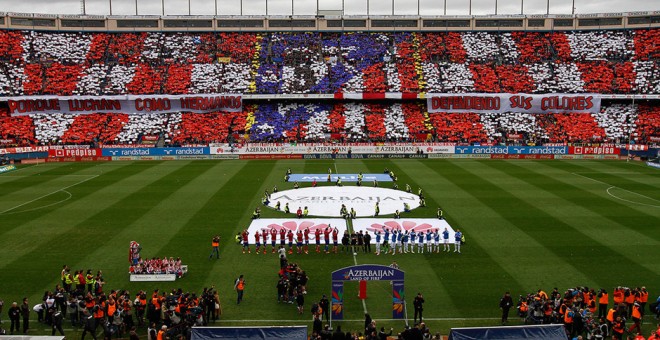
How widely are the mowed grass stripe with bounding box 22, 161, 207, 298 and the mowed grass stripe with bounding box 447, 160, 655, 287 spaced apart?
20771mm

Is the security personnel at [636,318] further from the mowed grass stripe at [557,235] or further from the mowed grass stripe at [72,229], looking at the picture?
the mowed grass stripe at [72,229]

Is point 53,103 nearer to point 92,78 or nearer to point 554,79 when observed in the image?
point 92,78

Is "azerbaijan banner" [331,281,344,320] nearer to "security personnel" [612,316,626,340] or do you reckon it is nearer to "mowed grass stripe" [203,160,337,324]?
"mowed grass stripe" [203,160,337,324]

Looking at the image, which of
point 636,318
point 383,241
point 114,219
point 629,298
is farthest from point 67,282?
point 629,298

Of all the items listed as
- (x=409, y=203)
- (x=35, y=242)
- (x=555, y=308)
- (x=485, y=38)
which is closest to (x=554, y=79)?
(x=485, y=38)

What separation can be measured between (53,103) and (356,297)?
191 feet

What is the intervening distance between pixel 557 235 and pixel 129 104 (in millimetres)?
55102

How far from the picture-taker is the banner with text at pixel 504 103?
69.1 meters

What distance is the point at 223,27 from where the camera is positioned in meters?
81.2

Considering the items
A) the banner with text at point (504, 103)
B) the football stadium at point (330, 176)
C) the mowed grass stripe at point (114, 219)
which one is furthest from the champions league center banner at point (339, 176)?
the banner with text at point (504, 103)

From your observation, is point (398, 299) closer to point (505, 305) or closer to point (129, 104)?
point (505, 305)

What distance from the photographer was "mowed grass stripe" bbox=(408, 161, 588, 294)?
23203 mm

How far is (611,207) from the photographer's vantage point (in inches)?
1430

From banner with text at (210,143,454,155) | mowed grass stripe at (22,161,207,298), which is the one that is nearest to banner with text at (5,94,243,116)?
banner with text at (210,143,454,155)
